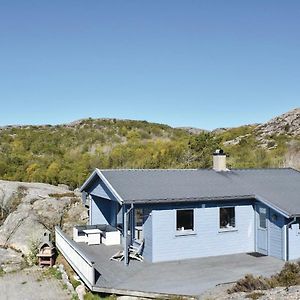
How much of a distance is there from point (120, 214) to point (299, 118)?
47.7 meters

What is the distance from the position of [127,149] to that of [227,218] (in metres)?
30.9

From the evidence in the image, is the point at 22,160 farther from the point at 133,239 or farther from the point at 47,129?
the point at 47,129

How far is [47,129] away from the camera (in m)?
80.4

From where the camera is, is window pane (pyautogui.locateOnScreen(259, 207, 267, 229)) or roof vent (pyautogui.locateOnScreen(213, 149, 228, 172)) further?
roof vent (pyautogui.locateOnScreen(213, 149, 228, 172))

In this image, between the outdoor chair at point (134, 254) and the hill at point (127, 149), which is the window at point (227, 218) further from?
the hill at point (127, 149)

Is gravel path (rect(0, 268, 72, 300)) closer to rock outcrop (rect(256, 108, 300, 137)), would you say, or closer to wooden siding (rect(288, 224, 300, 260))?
wooden siding (rect(288, 224, 300, 260))

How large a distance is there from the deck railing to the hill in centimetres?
1514

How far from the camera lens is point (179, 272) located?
14.2m

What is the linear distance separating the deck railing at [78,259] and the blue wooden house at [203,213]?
154 centimetres

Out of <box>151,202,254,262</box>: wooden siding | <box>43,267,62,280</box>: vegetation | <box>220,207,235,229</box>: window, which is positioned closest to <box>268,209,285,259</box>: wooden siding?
<box>151,202,254,262</box>: wooden siding

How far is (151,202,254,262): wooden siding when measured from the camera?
15672mm

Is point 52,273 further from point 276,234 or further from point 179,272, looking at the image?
point 276,234

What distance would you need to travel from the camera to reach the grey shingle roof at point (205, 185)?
15805 mm

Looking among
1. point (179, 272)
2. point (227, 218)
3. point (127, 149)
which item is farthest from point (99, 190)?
point (127, 149)
